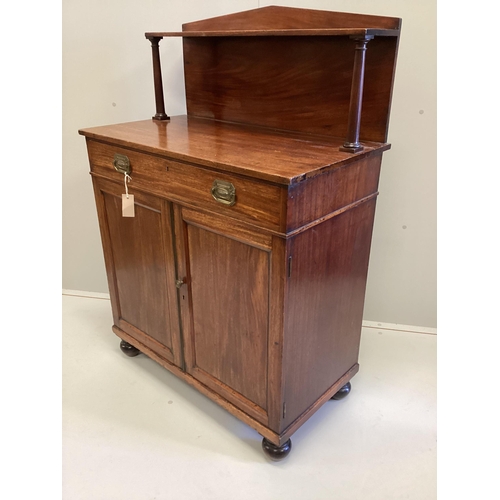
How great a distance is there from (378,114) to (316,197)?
0.41 metres

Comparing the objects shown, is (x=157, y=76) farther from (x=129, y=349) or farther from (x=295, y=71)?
(x=129, y=349)

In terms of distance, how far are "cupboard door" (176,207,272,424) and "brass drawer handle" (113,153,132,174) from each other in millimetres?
265

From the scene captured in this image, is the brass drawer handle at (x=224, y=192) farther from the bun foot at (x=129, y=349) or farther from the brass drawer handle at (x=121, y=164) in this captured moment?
the bun foot at (x=129, y=349)

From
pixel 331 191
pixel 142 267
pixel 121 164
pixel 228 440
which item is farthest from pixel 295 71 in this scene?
pixel 228 440

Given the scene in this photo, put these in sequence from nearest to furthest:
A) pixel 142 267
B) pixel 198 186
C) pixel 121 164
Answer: pixel 198 186 → pixel 121 164 → pixel 142 267

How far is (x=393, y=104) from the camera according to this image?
68.9 inches

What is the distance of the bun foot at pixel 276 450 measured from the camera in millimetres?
1471

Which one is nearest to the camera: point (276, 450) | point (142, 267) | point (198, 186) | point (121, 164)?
point (198, 186)

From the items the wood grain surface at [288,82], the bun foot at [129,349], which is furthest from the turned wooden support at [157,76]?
the bun foot at [129,349]

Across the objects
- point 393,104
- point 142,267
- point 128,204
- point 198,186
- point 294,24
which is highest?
point 294,24

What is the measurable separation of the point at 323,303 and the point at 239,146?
55 centimetres

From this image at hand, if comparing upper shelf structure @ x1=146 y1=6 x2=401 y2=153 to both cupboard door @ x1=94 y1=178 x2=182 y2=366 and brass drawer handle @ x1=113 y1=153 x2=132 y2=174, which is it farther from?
cupboard door @ x1=94 y1=178 x2=182 y2=366

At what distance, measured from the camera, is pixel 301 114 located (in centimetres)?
157

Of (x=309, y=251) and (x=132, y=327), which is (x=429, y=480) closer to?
(x=309, y=251)
